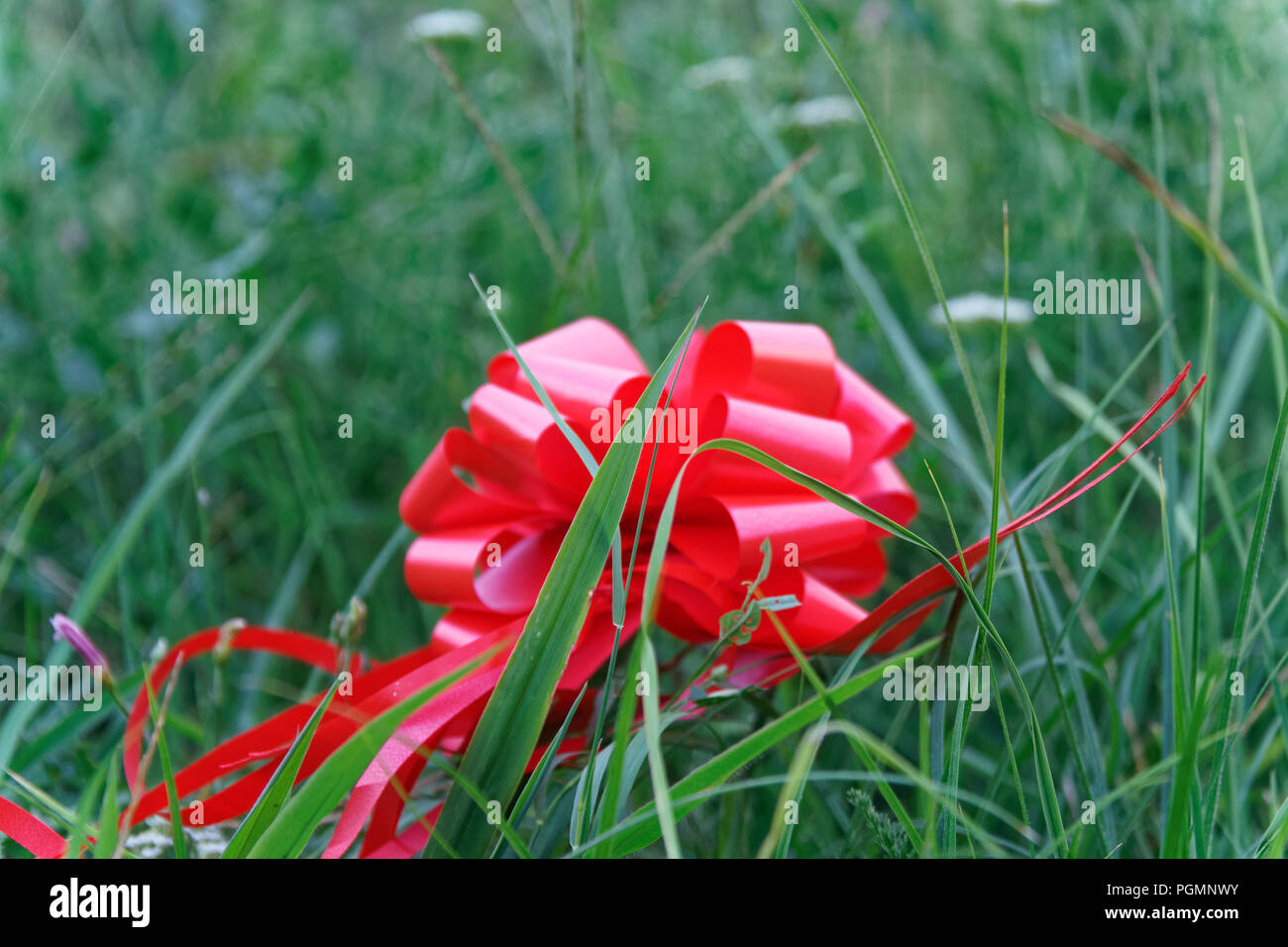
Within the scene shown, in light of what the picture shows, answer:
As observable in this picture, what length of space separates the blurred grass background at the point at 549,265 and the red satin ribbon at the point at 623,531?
0.31ft

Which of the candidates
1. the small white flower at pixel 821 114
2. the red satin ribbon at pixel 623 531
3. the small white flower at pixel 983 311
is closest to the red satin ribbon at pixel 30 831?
the red satin ribbon at pixel 623 531

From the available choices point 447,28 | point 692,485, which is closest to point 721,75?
point 447,28

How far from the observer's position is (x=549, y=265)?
3.06 ft

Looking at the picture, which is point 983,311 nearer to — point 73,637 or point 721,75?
point 721,75

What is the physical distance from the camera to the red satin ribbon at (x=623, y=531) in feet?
1.28

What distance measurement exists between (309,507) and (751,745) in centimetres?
46

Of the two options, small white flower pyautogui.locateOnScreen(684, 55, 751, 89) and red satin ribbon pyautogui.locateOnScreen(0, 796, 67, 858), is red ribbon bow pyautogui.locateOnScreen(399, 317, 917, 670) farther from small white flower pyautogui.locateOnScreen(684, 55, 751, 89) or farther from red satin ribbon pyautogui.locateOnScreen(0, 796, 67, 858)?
small white flower pyautogui.locateOnScreen(684, 55, 751, 89)

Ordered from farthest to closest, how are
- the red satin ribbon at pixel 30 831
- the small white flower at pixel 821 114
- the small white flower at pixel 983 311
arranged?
1. the small white flower at pixel 821 114
2. the small white flower at pixel 983 311
3. the red satin ribbon at pixel 30 831

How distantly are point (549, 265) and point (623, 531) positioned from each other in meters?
0.56

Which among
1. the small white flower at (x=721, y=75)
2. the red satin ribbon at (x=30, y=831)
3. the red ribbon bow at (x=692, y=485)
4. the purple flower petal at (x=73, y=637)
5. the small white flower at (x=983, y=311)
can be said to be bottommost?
the red satin ribbon at (x=30, y=831)

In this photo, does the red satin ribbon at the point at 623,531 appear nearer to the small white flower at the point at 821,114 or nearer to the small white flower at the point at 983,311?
the small white flower at the point at 983,311

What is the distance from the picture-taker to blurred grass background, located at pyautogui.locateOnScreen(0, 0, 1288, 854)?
25.6 inches

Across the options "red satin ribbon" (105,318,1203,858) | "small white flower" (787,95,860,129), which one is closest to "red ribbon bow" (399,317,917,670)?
"red satin ribbon" (105,318,1203,858)

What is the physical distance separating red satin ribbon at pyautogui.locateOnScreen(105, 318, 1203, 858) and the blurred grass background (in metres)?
0.09
